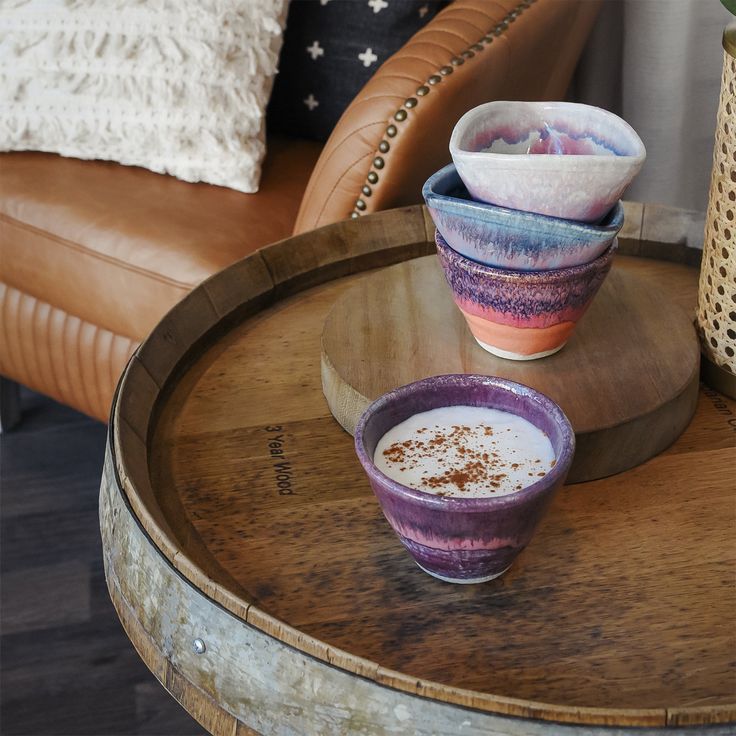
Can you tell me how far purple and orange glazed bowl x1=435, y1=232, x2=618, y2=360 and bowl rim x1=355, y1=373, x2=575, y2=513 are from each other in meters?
0.10

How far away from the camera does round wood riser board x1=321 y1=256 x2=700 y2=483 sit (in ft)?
2.17

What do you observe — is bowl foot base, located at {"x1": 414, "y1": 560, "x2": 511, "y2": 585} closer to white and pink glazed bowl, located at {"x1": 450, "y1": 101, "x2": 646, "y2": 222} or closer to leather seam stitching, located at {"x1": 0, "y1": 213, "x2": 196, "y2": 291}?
white and pink glazed bowl, located at {"x1": 450, "y1": 101, "x2": 646, "y2": 222}

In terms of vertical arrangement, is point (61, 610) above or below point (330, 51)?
below

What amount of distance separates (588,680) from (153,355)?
1.38 ft

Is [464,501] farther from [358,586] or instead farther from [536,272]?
[536,272]

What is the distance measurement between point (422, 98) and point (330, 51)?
44 cm

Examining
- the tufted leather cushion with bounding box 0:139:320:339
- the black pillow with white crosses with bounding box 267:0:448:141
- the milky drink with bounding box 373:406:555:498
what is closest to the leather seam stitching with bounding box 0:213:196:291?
the tufted leather cushion with bounding box 0:139:320:339

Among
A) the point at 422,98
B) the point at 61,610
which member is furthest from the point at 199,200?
the point at 61,610

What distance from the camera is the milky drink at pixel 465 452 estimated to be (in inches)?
21.1

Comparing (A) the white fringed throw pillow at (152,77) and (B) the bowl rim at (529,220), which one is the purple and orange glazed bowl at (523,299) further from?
(A) the white fringed throw pillow at (152,77)

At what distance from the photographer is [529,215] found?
62 centimetres

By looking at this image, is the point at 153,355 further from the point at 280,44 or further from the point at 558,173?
the point at 280,44

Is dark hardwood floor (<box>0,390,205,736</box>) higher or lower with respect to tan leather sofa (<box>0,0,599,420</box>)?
lower

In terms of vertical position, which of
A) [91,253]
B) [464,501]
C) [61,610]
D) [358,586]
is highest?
[464,501]
